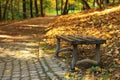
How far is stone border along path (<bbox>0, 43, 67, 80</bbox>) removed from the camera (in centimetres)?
765

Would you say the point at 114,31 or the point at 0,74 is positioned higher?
the point at 114,31

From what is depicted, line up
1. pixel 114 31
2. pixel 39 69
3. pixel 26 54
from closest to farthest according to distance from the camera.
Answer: pixel 39 69, pixel 114 31, pixel 26 54

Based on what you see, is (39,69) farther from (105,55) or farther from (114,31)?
(114,31)

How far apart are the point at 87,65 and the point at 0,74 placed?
2.47 meters

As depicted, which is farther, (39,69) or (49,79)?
(39,69)

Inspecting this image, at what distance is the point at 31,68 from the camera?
880 centimetres

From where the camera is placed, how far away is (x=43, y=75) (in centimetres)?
781

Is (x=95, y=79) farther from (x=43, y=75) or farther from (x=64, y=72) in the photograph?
(x=43, y=75)

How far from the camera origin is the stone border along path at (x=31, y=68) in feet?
25.1

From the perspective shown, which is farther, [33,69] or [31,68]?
[31,68]

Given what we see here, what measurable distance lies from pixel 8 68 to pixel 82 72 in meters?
2.61

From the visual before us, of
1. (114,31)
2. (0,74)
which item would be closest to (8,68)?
(0,74)

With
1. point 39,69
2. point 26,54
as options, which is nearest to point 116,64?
point 39,69

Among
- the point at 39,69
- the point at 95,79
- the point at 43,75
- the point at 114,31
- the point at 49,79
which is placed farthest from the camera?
the point at 114,31
